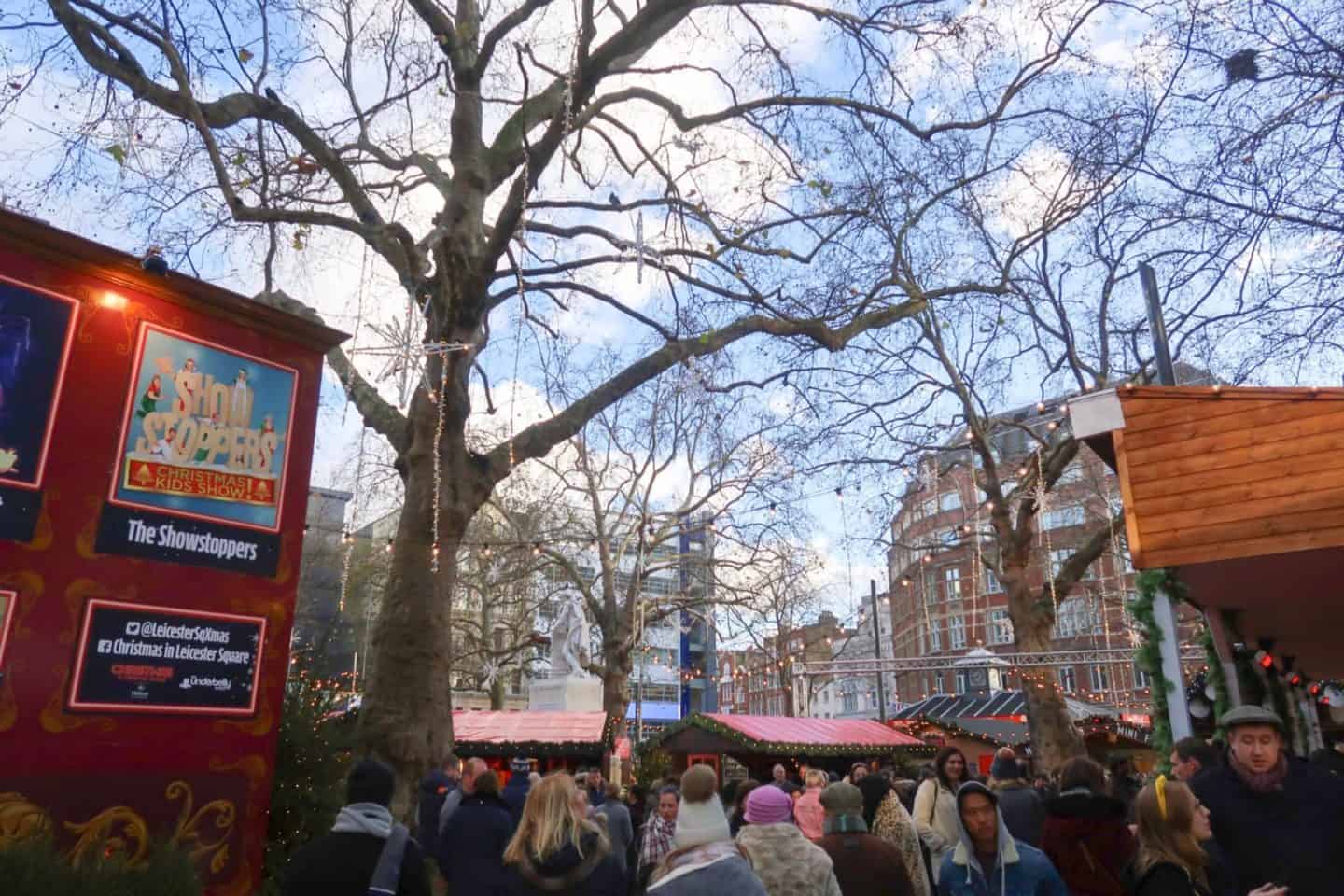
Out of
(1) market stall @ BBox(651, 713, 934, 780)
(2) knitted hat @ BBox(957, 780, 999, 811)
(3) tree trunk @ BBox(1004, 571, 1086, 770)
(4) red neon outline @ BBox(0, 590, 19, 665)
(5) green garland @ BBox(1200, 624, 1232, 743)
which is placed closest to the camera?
(2) knitted hat @ BBox(957, 780, 999, 811)

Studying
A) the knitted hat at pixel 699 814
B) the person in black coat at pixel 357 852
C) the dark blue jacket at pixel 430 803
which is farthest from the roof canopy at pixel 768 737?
the knitted hat at pixel 699 814

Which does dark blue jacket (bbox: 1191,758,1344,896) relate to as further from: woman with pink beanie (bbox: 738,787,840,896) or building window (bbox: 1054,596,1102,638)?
building window (bbox: 1054,596,1102,638)

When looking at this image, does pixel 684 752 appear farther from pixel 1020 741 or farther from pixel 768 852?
pixel 768 852

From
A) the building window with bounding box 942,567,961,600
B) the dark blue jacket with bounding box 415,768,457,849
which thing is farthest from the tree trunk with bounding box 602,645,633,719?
the building window with bounding box 942,567,961,600

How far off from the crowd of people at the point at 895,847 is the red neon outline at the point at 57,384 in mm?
3239

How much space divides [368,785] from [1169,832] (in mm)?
2957

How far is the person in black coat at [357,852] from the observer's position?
3170mm

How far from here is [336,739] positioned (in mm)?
6934

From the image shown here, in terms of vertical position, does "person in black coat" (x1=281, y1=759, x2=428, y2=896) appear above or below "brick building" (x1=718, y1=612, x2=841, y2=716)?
below

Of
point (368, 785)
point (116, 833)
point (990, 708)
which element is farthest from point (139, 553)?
point (990, 708)

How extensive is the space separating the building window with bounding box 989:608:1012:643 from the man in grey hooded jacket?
50.3 metres

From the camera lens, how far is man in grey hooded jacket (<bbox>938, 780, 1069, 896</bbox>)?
11.2ft

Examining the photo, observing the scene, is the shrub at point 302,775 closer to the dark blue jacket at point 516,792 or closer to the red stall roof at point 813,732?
the dark blue jacket at point 516,792

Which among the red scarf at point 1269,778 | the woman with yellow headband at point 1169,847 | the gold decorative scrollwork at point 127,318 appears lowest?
the woman with yellow headband at point 1169,847
